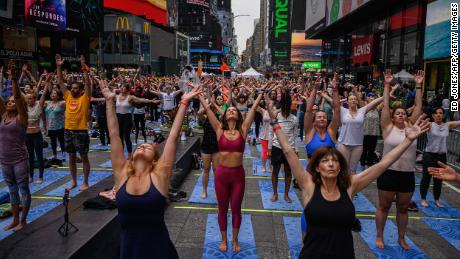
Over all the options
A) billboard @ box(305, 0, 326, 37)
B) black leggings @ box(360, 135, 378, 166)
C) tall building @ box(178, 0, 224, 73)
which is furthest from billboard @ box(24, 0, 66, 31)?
tall building @ box(178, 0, 224, 73)

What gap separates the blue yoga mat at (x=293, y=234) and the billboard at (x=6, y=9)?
28.0 metres

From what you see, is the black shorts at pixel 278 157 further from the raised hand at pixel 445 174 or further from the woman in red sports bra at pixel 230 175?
the raised hand at pixel 445 174

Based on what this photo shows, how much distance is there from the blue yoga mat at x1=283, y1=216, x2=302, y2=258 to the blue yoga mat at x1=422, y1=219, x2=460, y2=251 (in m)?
2.33

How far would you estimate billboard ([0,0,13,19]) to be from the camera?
26969mm

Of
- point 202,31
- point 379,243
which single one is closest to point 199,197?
point 379,243

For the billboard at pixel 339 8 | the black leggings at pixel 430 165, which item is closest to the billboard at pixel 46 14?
the billboard at pixel 339 8

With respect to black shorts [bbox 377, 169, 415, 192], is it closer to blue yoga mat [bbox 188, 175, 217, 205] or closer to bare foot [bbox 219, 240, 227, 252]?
bare foot [bbox 219, 240, 227, 252]

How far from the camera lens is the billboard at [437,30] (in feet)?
57.7

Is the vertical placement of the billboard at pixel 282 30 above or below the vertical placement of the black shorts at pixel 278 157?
above

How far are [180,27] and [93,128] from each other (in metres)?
123

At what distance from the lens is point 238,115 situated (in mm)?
5777

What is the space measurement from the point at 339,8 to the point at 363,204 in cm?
3024

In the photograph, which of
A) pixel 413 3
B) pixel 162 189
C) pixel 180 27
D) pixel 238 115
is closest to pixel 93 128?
pixel 238 115

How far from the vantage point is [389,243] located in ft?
19.6
